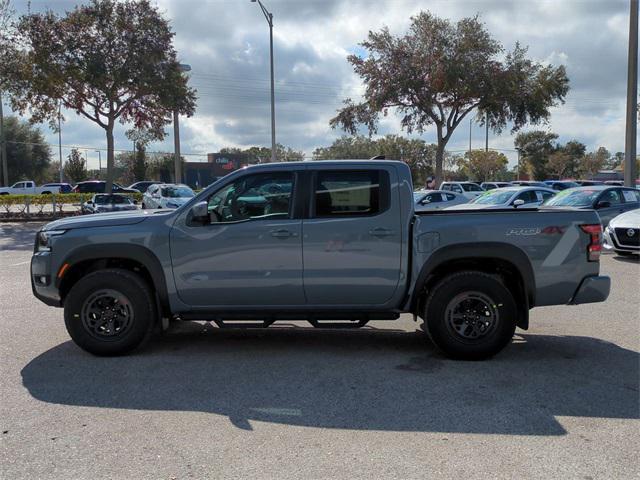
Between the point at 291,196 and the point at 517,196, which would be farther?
the point at 517,196

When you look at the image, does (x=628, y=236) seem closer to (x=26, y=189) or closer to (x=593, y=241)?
(x=593, y=241)

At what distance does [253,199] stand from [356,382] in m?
2.01

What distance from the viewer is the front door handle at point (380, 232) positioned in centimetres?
537

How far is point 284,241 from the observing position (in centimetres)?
539

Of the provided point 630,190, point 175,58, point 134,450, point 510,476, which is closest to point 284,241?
point 134,450

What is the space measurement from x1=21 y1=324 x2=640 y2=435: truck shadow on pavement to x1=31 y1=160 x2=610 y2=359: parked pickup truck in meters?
0.37

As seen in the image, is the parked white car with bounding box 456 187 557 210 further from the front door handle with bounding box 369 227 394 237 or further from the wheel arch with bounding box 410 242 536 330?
the front door handle with bounding box 369 227 394 237

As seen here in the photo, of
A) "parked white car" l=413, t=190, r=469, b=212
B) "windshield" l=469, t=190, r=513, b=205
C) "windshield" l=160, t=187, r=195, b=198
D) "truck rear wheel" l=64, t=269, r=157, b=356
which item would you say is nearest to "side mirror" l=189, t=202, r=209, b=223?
"truck rear wheel" l=64, t=269, r=157, b=356

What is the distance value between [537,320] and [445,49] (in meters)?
22.3

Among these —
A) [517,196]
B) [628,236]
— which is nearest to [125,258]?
[628,236]

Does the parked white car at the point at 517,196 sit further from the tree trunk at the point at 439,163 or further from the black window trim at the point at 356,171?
the black window trim at the point at 356,171

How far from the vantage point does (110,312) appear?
218 inches

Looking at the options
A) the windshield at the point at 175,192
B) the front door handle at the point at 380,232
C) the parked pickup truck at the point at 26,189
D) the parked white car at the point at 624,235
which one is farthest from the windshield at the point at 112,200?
the parked pickup truck at the point at 26,189

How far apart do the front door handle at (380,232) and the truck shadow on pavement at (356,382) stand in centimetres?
122
